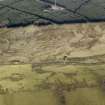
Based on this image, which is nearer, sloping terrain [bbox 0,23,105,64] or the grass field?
the grass field

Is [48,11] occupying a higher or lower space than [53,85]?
higher

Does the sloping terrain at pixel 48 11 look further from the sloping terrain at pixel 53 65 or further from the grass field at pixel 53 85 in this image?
the grass field at pixel 53 85

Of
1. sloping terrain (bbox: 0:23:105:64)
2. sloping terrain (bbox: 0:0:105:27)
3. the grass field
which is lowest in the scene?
the grass field

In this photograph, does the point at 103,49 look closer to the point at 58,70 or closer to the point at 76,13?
the point at 58,70

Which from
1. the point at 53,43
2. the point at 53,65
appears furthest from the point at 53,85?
the point at 53,43

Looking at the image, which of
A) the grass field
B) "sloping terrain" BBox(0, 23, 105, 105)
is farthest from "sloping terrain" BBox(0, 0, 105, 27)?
the grass field

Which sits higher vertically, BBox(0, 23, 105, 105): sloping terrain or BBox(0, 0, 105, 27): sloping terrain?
BBox(0, 0, 105, 27): sloping terrain

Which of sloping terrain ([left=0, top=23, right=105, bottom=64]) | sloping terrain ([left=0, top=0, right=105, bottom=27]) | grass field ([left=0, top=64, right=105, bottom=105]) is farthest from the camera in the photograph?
sloping terrain ([left=0, top=0, right=105, bottom=27])

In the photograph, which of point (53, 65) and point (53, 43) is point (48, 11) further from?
point (53, 65)

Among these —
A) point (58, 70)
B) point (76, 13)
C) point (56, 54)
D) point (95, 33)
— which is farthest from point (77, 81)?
point (76, 13)

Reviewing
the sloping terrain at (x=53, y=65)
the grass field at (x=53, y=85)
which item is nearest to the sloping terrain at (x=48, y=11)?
the sloping terrain at (x=53, y=65)

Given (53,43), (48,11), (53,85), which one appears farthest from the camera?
(48,11)

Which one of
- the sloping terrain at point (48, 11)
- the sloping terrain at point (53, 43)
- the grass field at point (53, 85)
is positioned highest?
the sloping terrain at point (48, 11)

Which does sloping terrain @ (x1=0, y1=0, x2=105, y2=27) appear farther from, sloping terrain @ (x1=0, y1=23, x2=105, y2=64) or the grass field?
the grass field
